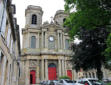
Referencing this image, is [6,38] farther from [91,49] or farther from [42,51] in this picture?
[42,51]

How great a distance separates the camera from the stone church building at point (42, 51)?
29328 millimetres

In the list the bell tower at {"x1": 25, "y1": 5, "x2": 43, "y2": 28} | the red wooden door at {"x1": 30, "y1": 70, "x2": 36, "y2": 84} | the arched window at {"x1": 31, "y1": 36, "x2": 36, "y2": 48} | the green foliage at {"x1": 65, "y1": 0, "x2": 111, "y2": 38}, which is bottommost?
the red wooden door at {"x1": 30, "y1": 70, "x2": 36, "y2": 84}

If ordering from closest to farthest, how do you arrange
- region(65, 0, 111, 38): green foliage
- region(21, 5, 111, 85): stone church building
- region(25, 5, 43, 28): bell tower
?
1. region(65, 0, 111, 38): green foliage
2. region(21, 5, 111, 85): stone church building
3. region(25, 5, 43, 28): bell tower

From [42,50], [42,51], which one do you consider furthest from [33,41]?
[42,51]

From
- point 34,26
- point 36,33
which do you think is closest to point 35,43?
point 36,33

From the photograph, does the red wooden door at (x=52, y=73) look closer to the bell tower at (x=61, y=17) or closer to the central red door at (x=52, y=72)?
the central red door at (x=52, y=72)

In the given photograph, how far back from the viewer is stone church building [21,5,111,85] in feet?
96.2

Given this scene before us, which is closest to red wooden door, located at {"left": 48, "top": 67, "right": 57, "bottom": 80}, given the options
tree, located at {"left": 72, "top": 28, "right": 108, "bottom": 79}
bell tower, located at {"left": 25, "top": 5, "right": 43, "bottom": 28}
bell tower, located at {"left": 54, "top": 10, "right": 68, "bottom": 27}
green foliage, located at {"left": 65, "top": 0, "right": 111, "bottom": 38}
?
bell tower, located at {"left": 25, "top": 5, "right": 43, "bottom": 28}

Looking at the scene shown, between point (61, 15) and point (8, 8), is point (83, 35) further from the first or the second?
point (61, 15)

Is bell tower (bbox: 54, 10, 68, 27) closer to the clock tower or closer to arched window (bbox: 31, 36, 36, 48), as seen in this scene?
the clock tower

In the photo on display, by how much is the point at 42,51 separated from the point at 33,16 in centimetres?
1104

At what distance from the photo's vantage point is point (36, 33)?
33.0m

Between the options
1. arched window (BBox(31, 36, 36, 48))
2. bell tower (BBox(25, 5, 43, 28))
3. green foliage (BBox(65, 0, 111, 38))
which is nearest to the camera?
green foliage (BBox(65, 0, 111, 38))

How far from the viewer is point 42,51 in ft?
99.5
